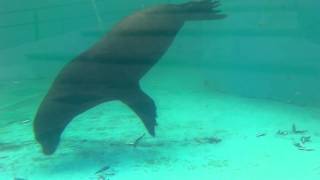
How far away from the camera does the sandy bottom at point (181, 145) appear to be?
4.46 metres

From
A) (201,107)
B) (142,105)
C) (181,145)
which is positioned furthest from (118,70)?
(201,107)

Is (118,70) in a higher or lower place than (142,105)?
higher

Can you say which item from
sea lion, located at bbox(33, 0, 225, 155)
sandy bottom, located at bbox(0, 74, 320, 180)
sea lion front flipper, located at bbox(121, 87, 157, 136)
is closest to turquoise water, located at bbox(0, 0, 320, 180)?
sandy bottom, located at bbox(0, 74, 320, 180)

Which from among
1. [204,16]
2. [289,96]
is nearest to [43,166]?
[204,16]

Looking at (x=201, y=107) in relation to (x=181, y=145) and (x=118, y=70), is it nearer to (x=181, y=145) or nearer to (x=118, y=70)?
(x=181, y=145)

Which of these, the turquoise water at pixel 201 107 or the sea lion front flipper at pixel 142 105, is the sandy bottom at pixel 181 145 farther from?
the sea lion front flipper at pixel 142 105

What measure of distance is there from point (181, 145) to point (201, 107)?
1.96 m

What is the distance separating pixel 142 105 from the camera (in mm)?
5371

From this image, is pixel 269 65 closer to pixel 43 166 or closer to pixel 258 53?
pixel 258 53

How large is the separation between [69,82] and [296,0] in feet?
17.9

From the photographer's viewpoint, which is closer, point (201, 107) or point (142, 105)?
point (142, 105)

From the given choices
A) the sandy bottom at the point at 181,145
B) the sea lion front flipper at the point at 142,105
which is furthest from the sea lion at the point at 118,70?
the sandy bottom at the point at 181,145

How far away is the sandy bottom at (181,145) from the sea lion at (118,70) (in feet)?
1.18

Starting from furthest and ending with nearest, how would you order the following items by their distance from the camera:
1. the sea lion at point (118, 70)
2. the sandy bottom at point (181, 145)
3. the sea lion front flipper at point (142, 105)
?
the sea lion front flipper at point (142, 105) → the sea lion at point (118, 70) → the sandy bottom at point (181, 145)
